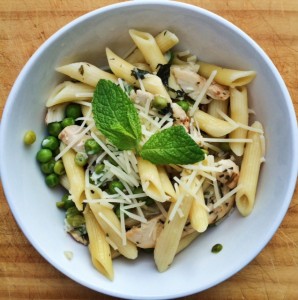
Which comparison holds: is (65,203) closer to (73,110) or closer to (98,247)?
(98,247)

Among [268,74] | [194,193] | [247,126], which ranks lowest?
[194,193]

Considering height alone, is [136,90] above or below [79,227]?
above

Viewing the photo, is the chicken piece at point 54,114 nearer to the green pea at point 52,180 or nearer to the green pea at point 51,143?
the green pea at point 51,143

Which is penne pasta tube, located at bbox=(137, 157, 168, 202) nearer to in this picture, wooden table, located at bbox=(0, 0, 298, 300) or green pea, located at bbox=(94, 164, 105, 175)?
green pea, located at bbox=(94, 164, 105, 175)

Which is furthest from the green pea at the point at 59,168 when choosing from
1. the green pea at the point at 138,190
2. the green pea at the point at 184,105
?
the green pea at the point at 184,105

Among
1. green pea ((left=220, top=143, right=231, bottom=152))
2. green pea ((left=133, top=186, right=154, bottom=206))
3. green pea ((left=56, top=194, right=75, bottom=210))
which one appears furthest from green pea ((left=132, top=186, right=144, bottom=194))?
green pea ((left=220, top=143, right=231, bottom=152))

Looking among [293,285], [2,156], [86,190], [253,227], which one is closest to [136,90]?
[86,190]

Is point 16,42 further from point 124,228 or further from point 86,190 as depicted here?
point 124,228
